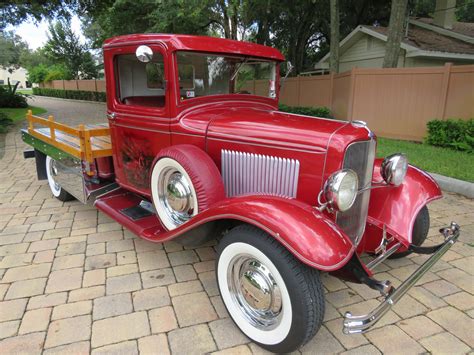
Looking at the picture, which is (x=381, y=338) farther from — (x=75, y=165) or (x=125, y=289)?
(x=75, y=165)

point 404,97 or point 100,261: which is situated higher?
point 404,97

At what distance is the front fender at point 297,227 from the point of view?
1817 millimetres

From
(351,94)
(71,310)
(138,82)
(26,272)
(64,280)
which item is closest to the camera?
(71,310)

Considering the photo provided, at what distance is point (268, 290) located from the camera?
211 cm

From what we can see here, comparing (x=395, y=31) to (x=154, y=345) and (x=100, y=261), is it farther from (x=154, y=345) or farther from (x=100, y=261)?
(x=154, y=345)

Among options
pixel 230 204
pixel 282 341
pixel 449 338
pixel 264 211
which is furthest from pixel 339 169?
pixel 449 338

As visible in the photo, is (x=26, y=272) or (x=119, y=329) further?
(x=26, y=272)

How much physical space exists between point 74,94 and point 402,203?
1218 inches

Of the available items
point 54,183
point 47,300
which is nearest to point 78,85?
point 54,183

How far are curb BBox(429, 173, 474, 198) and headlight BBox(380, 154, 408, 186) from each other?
2.76 meters

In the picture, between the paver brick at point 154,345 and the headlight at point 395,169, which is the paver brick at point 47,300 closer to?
the paver brick at point 154,345

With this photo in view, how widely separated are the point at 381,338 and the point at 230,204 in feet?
4.32

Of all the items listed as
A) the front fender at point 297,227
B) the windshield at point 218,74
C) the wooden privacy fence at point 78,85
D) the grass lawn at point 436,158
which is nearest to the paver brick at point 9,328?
the front fender at point 297,227

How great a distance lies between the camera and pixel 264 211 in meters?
2.03
